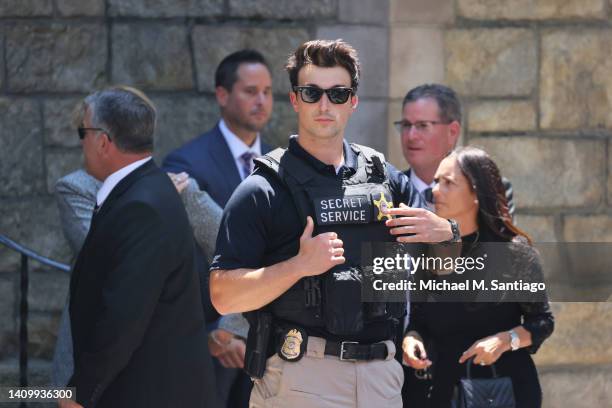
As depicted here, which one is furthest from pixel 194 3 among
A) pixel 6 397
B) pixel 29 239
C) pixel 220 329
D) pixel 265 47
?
pixel 6 397

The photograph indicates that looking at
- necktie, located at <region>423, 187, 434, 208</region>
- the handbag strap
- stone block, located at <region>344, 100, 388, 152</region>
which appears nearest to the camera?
the handbag strap

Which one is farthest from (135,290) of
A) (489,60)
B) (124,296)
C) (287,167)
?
(489,60)

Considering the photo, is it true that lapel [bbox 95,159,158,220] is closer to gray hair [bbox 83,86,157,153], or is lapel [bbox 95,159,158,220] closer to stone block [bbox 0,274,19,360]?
gray hair [bbox 83,86,157,153]

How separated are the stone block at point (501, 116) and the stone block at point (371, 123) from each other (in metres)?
0.49

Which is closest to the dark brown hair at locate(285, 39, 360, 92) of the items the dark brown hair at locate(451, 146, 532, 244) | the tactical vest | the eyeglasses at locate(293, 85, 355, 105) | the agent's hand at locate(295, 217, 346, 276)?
the eyeglasses at locate(293, 85, 355, 105)

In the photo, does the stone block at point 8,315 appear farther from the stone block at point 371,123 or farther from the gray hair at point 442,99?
the gray hair at point 442,99

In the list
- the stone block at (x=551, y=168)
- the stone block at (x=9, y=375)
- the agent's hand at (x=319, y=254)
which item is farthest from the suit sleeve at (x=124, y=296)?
the stone block at (x=551, y=168)

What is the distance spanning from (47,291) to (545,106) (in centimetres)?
291

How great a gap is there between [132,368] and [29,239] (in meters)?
2.19

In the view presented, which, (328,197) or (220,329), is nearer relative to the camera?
(328,197)

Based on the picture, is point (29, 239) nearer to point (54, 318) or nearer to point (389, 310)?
point (54, 318)

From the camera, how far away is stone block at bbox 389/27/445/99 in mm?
5945

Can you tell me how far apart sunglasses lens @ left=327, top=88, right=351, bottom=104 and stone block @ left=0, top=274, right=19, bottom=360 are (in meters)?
2.86

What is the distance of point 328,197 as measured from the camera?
3.41 m
